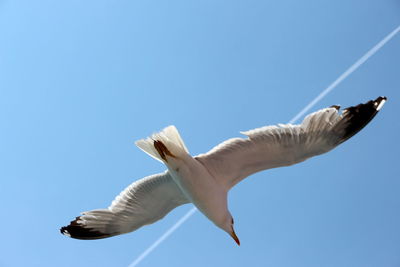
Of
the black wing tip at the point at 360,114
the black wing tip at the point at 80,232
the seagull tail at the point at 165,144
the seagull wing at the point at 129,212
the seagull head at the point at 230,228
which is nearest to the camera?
the black wing tip at the point at 360,114

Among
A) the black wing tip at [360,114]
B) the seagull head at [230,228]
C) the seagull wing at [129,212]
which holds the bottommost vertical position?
the seagull head at [230,228]

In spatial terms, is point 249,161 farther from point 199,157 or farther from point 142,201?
point 142,201

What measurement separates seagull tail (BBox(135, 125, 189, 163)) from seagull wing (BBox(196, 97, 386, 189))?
1.95 ft

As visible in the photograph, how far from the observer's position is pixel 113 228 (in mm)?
7406

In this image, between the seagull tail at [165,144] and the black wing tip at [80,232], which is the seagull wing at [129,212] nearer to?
the black wing tip at [80,232]

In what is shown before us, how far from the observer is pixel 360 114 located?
6367 millimetres

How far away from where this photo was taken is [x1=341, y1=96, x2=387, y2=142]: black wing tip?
6301 mm

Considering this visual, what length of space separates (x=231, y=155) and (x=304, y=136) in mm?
969

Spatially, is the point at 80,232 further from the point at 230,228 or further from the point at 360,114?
the point at 360,114

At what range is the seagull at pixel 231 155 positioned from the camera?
6383 millimetres

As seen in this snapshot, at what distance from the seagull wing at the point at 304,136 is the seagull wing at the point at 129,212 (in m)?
1.28

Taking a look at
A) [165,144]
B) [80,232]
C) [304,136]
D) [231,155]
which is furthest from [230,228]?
[80,232]

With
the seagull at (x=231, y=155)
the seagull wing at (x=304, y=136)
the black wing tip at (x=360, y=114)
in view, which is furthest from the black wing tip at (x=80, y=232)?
the black wing tip at (x=360, y=114)

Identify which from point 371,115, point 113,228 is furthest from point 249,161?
point 113,228
